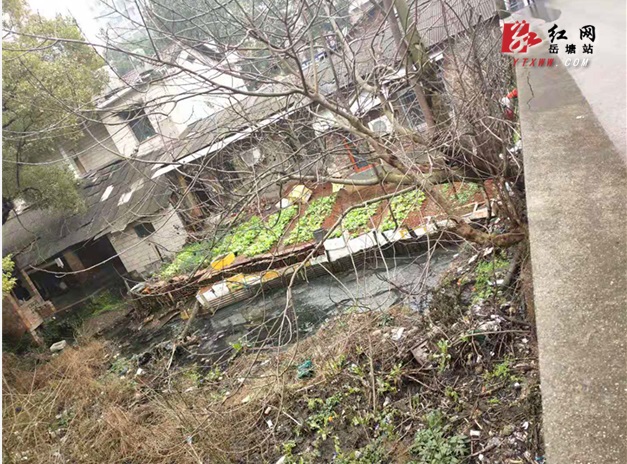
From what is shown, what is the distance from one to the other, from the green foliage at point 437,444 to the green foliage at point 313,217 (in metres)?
7.51

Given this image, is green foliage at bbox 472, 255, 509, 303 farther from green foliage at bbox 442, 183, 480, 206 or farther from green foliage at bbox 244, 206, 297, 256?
green foliage at bbox 244, 206, 297, 256

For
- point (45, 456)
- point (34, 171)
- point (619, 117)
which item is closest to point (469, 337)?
point (619, 117)

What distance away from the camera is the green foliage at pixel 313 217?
11.4 metres

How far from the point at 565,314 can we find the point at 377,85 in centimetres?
345

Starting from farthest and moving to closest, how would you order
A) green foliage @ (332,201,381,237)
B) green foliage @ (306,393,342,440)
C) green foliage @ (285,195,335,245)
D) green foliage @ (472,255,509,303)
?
1. green foliage @ (285,195,335,245)
2. green foliage @ (332,201,381,237)
3. green foliage @ (472,255,509,303)
4. green foliage @ (306,393,342,440)

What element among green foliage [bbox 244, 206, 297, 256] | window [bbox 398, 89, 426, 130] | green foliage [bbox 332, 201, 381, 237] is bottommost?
green foliage [bbox 332, 201, 381, 237]

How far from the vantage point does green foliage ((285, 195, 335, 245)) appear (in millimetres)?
11422

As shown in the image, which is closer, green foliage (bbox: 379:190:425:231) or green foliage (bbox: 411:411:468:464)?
green foliage (bbox: 411:411:468:464)

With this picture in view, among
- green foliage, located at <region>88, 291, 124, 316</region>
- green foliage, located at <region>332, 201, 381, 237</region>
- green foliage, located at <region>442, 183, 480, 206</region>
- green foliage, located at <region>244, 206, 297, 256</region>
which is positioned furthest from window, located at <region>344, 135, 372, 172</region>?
green foliage, located at <region>88, 291, 124, 316</region>

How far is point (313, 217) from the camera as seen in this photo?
12672 millimetres

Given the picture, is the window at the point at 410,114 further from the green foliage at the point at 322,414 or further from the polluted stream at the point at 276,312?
the green foliage at the point at 322,414

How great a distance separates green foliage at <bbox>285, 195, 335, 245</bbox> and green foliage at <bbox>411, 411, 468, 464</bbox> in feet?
24.6

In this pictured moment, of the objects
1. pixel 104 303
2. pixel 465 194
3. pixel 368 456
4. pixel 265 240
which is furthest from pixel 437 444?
pixel 104 303

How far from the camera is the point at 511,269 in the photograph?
14.5 ft
